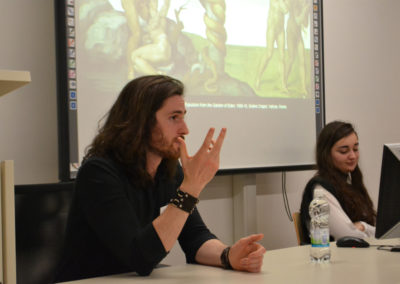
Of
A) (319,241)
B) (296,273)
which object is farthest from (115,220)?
(319,241)

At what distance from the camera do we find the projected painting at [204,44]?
8.20 feet

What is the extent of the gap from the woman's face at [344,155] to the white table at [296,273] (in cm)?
128

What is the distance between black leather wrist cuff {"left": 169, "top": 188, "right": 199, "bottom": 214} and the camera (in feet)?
4.62

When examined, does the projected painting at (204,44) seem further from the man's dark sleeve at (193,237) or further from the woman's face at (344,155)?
the man's dark sleeve at (193,237)

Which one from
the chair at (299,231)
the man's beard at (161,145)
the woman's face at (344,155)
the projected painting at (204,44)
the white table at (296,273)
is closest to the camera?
the white table at (296,273)

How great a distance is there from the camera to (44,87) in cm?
243

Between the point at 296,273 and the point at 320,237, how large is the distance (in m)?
0.21

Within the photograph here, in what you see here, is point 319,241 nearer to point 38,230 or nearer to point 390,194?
point 390,194

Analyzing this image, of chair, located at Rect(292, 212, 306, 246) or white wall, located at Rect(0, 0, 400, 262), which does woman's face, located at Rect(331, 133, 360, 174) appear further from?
white wall, located at Rect(0, 0, 400, 262)

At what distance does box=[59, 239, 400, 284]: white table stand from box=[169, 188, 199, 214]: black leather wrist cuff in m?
0.19

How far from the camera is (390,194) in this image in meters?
1.67

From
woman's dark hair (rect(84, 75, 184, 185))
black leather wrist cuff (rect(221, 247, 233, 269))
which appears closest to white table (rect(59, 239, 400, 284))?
black leather wrist cuff (rect(221, 247, 233, 269))

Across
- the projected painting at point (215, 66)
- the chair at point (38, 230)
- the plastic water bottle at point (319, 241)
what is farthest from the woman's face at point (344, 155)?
the chair at point (38, 230)

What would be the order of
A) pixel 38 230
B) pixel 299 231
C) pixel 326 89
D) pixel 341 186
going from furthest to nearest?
pixel 326 89
pixel 341 186
pixel 299 231
pixel 38 230
